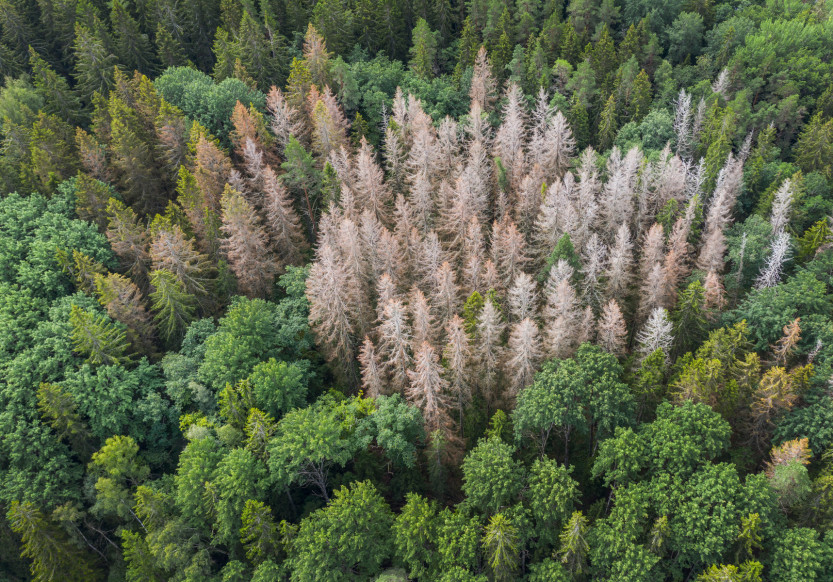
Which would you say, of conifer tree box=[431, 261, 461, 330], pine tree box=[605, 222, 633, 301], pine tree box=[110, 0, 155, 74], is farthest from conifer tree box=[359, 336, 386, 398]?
pine tree box=[110, 0, 155, 74]

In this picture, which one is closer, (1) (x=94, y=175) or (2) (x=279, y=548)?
(2) (x=279, y=548)

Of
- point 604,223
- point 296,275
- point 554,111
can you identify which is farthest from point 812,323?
point 296,275

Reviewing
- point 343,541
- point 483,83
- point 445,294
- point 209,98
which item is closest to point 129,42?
point 209,98

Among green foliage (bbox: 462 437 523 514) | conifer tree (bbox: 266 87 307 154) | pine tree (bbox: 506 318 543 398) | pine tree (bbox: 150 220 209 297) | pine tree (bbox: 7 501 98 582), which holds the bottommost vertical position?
pine tree (bbox: 7 501 98 582)

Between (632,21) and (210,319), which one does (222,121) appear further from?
(632,21)

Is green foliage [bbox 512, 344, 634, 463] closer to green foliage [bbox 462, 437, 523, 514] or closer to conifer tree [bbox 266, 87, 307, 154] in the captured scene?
green foliage [bbox 462, 437, 523, 514]

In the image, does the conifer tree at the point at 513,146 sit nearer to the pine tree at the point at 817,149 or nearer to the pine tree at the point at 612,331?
the pine tree at the point at 612,331

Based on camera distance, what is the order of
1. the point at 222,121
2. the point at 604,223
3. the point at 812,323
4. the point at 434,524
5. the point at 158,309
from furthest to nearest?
the point at 222,121, the point at 604,223, the point at 158,309, the point at 812,323, the point at 434,524
